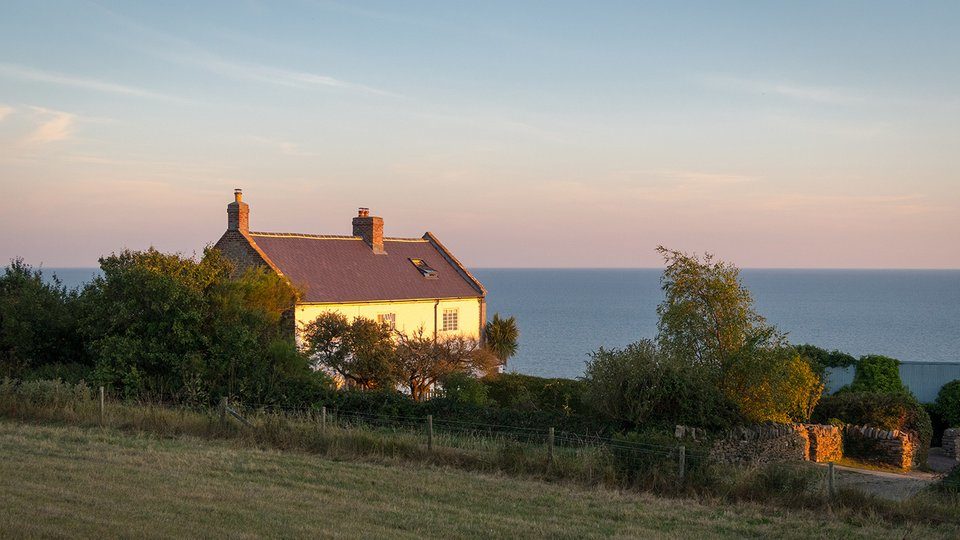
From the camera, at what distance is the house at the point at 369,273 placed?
39000mm

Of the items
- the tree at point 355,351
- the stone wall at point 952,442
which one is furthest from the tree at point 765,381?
the tree at point 355,351

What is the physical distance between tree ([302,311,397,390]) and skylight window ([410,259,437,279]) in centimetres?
1211

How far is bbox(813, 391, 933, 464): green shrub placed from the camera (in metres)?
28.0

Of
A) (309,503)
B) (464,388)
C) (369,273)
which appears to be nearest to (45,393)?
(309,503)

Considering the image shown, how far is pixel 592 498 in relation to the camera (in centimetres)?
1515

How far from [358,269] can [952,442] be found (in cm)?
2646

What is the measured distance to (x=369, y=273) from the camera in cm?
4381

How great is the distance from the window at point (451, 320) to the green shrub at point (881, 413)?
70.4 ft

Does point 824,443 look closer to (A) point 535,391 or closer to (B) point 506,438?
(B) point 506,438

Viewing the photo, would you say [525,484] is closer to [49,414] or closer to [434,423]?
[434,423]

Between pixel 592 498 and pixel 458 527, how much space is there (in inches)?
134

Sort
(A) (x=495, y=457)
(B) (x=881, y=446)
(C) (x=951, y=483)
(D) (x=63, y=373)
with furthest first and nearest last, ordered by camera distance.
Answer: (D) (x=63, y=373) → (B) (x=881, y=446) → (A) (x=495, y=457) → (C) (x=951, y=483)

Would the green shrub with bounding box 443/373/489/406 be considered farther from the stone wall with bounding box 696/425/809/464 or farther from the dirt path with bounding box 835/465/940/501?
the dirt path with bounding box 835/465/940/501

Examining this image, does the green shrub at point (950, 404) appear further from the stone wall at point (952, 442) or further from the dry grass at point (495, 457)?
the dry grass at point (495, 457)
